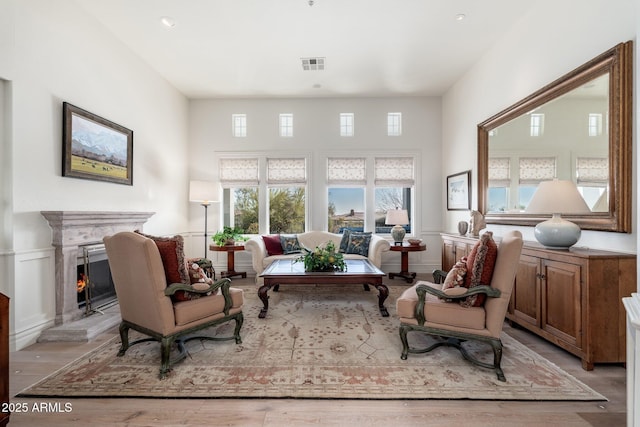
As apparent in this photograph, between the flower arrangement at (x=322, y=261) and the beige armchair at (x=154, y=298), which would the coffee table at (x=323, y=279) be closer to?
the flower arrangement at (x=322, y=261)

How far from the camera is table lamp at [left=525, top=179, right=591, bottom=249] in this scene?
7.82 ft

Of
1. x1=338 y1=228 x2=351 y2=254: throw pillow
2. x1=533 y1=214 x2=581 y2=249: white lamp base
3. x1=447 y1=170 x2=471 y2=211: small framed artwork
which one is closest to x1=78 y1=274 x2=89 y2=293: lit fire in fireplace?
x1=338 y1=228 x2=351 y2=254: throw pillow

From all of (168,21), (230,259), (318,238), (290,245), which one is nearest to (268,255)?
(290,245)

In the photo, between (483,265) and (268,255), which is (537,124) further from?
(268,255)

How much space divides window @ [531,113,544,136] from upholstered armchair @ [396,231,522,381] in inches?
63.8

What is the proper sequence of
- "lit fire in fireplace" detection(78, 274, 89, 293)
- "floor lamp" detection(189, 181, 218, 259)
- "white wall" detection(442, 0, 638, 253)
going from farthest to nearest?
"floor lamp" detection(189, 181, 218, 259) → "lit fire in fireplace" detection(78, 274, 89, 293) → "white wall" detection(442, 0, 638, 253)

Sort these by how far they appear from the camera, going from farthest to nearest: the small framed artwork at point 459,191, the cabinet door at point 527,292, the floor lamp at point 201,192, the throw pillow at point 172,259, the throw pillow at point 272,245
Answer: the floor lamp at point 201,192
the throw pillow at point 272,245
the small framed artwork at point 459,191
the cabinet door at point 527,292
the throw pillow at point 172,259

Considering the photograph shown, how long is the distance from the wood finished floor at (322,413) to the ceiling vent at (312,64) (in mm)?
4290

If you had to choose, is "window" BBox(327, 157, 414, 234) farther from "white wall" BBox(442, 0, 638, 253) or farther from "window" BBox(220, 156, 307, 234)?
"white wall" BBox(442, 0, 638, 253)

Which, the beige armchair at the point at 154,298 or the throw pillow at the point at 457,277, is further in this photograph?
the throw pillow at the point at 457,277

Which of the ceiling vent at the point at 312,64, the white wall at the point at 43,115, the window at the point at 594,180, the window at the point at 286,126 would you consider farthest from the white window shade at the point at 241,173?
the window at the point at 594,180

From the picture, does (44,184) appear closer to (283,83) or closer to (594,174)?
(283,83)

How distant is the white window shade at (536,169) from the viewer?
295 centimetres

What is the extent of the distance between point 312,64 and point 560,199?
12.0 feet
